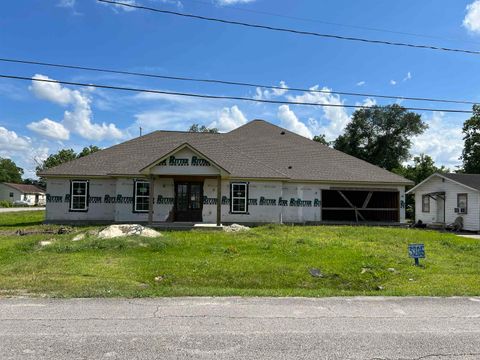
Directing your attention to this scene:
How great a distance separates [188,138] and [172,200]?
5.89 metres

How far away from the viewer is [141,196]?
78.8ft

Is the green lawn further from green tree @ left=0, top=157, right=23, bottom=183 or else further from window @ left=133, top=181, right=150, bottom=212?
green tree @ left=0, top=157, right=23, bottom=183

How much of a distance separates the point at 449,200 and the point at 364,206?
6531 millimetres

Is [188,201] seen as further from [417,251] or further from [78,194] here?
[417,251]

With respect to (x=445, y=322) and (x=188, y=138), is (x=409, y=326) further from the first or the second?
(x=188, y=138)

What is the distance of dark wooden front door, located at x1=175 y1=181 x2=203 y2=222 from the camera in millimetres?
24203

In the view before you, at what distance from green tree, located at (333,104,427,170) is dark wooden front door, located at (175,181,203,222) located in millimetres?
42152

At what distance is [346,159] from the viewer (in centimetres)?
2955

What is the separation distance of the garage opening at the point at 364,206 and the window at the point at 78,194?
14199mm

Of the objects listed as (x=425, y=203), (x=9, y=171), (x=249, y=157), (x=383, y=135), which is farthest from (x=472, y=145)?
(x=9, y=171)

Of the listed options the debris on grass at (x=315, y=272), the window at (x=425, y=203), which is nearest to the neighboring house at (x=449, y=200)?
the window at (x=425, y=203)

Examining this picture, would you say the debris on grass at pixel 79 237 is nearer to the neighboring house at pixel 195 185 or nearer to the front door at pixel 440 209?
the neighboring house at pixel 195 185

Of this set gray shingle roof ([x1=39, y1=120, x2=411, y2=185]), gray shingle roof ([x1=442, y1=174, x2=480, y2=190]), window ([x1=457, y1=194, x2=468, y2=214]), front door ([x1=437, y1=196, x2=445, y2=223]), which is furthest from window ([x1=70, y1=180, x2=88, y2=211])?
front door ([x1=437, y1=196, x2=445, y2=223])

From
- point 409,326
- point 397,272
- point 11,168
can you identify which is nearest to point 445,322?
point 409,326
